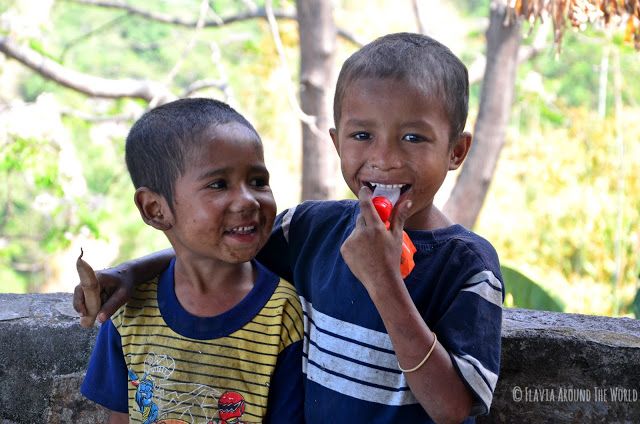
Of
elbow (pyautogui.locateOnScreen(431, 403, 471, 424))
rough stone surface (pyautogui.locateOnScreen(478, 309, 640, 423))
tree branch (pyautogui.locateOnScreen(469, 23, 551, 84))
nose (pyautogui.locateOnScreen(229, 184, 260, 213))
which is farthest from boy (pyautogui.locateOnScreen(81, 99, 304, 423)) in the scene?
tree branch (pyautogui.locateOnScreen(469, 23, 551, 84))

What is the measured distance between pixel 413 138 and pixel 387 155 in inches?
2.4

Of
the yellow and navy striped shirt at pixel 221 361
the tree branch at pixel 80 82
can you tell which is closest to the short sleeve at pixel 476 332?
the yellow and navy striped shirt at pixel 221 361

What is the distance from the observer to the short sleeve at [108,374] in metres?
2.04

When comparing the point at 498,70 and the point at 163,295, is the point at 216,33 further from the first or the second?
the point at 163,295

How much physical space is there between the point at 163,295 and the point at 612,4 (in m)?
2.10

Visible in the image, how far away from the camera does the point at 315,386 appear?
6.07ft

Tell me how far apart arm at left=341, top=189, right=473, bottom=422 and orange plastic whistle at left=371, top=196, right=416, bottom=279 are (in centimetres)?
3

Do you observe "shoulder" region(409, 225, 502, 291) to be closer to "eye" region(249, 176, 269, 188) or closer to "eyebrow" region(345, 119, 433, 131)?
"eyebrow" region(345, 119, 433, 131)

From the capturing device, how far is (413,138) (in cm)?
167

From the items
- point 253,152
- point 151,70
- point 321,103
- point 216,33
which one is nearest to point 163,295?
point 253,152

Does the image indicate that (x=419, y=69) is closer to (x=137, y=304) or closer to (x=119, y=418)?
(x=137, y=304)

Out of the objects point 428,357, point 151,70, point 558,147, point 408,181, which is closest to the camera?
point 428,357

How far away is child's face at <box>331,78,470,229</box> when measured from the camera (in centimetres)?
166

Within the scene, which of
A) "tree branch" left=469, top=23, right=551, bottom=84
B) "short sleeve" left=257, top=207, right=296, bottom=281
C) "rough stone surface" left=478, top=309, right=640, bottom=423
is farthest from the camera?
"tree branch" left=469, top=23, right=551, bottom=84
